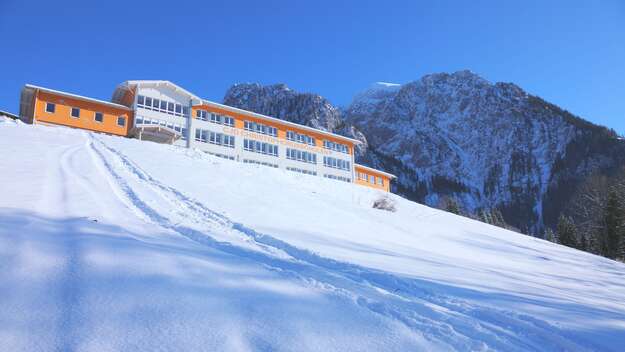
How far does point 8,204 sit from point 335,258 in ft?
21.4

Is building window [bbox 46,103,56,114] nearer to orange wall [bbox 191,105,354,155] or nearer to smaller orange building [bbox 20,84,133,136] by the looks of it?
smaller orange building [bbox 20,84,133,136]

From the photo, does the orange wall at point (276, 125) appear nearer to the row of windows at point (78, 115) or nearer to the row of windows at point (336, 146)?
the row of windows at point (336, 146)

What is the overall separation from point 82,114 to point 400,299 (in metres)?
41.1

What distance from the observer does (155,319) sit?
9.31ft

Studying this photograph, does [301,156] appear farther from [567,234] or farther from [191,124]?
[567,234]

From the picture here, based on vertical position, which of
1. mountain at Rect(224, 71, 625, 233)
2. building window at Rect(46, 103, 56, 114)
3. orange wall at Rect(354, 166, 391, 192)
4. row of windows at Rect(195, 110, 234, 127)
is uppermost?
mountain at Rect(224, 71, 625, 233)

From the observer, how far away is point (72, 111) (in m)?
35.8

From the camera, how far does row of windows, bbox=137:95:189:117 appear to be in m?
38.6

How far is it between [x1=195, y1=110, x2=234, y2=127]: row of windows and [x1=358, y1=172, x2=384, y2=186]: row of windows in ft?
80.4

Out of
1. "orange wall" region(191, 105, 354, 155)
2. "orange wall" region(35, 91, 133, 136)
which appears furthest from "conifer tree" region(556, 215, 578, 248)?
"orange wall" region(35, 91, 133, 136)

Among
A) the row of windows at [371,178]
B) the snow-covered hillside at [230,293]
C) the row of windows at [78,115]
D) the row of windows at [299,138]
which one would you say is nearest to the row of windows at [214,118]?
the row of windows at [78,115]

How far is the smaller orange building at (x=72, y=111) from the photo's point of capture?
33.9 metres

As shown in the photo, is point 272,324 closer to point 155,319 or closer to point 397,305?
point 155,319

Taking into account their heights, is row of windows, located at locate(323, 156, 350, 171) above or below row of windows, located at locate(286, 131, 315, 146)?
below
